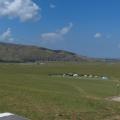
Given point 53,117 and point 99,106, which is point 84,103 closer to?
point 99,106

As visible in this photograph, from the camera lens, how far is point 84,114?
25.8 meters

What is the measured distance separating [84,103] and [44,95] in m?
4.76

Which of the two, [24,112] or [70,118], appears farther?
[24,112]

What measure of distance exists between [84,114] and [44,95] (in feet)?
32.6

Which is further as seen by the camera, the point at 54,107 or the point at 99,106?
the point at 99,106

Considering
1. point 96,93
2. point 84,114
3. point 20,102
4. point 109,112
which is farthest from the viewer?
point 96,93

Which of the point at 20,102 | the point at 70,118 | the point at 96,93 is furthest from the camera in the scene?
the point at 96,93

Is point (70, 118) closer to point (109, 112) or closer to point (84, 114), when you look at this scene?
point (84, 114)

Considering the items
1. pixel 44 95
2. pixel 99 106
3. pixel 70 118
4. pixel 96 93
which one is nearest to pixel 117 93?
pixel 96 93

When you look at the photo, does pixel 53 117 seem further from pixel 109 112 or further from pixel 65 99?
pixel 65 99

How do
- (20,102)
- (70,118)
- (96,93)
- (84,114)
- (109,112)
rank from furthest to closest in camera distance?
(96,93)
(20,102)
(109,112)
(84,114)
(70,118)

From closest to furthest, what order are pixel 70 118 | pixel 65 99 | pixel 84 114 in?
pixel 70 118 → pixel 84 114 → pixel 65 99

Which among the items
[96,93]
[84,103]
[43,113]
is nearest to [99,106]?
[84,103]

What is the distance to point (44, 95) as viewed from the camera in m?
35.3
